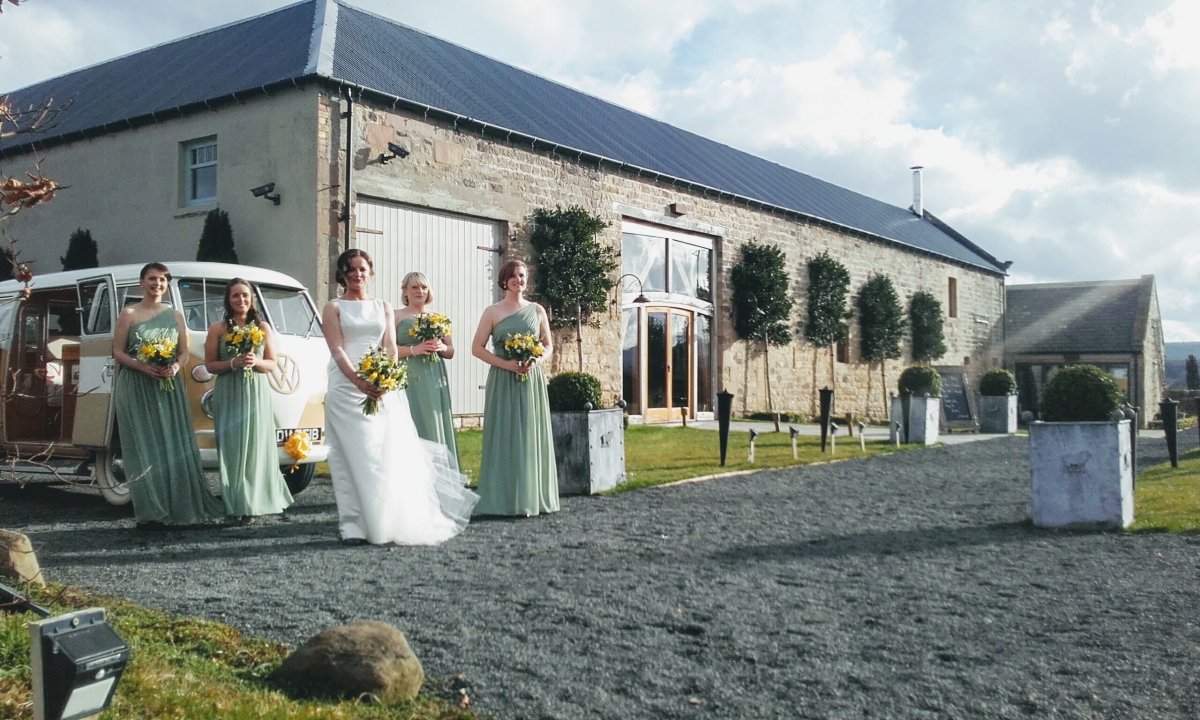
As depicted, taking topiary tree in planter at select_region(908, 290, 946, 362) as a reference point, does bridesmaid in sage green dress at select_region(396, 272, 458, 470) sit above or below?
below

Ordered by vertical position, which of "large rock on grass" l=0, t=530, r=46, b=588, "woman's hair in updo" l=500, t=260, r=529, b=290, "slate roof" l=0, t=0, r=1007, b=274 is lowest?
"large rock on grass" l=0, t=530, r=46, b=588

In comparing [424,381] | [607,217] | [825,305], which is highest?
[607,217]

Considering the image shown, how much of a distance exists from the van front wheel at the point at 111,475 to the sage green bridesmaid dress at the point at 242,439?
1298 mm

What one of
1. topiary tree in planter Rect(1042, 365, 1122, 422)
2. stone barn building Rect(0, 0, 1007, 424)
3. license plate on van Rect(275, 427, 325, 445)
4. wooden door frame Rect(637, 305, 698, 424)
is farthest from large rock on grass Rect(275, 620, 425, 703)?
wooden door frame Rect(637, 305, 698, 424)

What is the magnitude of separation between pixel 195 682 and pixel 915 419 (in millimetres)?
14704

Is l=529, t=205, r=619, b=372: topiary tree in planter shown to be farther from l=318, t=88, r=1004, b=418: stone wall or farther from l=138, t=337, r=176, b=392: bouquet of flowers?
l=138, t=337, r=176, b=392: bouquet of flowers

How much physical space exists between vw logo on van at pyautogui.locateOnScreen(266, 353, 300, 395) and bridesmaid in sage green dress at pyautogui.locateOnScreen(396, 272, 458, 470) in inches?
46.9

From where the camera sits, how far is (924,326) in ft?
101

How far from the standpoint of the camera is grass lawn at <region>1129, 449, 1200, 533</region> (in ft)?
24.0

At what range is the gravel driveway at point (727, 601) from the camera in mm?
3457

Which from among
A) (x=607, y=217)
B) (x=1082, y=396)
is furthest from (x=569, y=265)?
(x=1082, y=396)

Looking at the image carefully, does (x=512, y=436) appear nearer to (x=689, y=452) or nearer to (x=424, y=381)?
(x=424, y=381)

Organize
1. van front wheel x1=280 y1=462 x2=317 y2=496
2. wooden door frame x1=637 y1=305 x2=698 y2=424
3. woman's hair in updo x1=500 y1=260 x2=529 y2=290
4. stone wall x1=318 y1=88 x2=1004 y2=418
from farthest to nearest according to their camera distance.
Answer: wooden door frame x1=637 y1=305 x2=698 y2=424, stone wall x1=318 y1=88 x2=1004 y2=418, van front wheel x1=280 y1=462 x2=317 y2=496, woman's hair in updo x1=500 y1=260 x2=529 y2=290

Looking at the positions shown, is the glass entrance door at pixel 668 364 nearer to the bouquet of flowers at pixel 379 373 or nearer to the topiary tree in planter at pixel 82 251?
the topiary tree in planter at pixel 82 251
